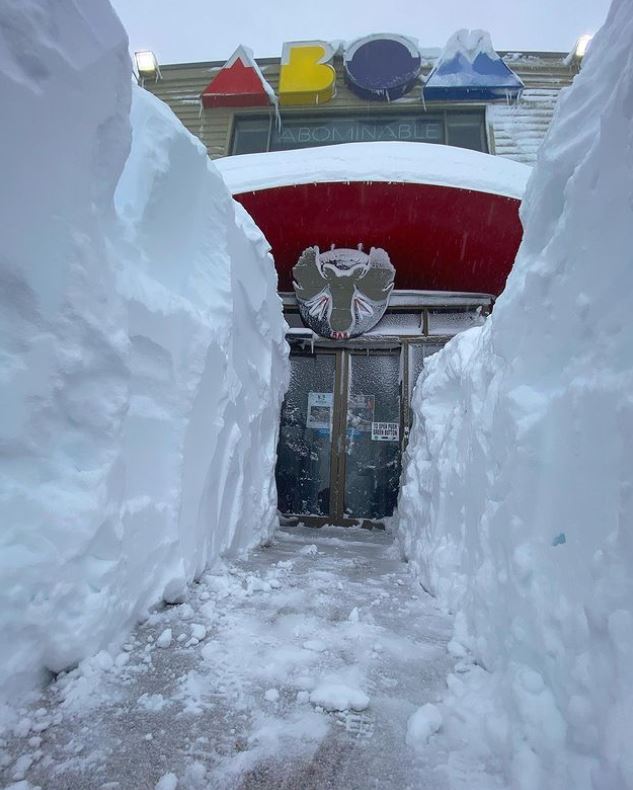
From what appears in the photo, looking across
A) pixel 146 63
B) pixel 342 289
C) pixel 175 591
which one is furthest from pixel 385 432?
pixel 146 63

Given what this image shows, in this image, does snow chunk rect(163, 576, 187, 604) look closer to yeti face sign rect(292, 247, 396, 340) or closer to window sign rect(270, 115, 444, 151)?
yeti face sign rect(292, 247, 396, 340)

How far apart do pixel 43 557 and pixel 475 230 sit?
18.5ft

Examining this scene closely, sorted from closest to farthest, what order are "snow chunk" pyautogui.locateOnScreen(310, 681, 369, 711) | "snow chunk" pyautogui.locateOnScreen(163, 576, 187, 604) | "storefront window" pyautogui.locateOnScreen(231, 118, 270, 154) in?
"snow chunk" pyautogui.locateOnScreen(310, 681, 369, 711) < "snow chunk" pyautogui.locateOnScreen(163, 576, 187, 604) < "storefront window" pyautogui.locateOnScreen(231, 118, 270, 154)

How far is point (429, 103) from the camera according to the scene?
7.59m

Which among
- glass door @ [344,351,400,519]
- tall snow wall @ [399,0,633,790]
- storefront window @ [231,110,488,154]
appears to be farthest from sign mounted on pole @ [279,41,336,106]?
tall snow wall @ [399,0,633,790]

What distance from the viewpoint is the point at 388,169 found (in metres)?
5.47

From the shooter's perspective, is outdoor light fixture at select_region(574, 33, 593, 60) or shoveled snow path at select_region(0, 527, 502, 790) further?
outdoor light fixture at select_region(574, 33, 593, 60)

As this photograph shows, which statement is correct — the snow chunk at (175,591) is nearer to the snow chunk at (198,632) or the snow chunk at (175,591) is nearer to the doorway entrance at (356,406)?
the snow chunk at (198,632)

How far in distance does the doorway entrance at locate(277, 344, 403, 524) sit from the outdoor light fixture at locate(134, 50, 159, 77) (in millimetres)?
6054

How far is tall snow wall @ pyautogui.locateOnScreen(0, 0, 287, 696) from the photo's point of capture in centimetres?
143

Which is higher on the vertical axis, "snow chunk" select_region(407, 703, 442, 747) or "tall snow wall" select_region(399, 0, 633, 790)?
"tall snow wall" select_region(399, 0, 633, 790)

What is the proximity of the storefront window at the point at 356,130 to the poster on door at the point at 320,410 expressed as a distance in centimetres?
422

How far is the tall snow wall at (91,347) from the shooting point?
1.43m

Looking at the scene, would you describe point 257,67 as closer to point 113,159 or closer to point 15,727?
point 113,159
